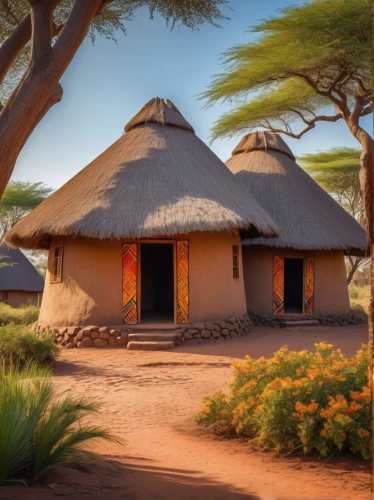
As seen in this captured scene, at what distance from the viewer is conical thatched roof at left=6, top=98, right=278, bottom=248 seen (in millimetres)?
11148

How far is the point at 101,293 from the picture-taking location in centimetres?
1163

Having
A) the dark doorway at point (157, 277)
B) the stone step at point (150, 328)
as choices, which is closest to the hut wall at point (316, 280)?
the dark doorway at point (157, 277)

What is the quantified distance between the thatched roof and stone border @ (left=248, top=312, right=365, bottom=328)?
12.4m

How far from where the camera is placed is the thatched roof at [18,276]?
2356cm

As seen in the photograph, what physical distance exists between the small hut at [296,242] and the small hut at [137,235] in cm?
203

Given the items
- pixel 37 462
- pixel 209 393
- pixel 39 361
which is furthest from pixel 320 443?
pixel 39 361

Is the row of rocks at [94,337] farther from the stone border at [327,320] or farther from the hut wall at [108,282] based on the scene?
the stone border at [327,320]

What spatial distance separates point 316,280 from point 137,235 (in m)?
6.43

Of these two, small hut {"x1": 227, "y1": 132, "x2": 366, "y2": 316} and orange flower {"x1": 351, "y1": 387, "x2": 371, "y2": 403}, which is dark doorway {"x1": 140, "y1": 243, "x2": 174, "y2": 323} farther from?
orange flower {"x1": 351, "y1": 387, "x2": 371, "y2": 403}

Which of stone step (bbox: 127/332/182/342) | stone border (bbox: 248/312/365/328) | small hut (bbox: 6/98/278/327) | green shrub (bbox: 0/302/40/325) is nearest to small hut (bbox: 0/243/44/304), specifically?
green shrub (bbox: 0/302/40/325)

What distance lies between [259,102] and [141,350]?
28.0 ft

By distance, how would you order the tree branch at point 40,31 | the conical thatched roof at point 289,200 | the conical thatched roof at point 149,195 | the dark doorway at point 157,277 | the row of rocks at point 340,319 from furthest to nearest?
the dark doorway at point 157,277
the row of rocks at point 340,319
the conical thatched roof at point 289,200
the conical thatched roof at point 149,195
the tree branch at point 40,31

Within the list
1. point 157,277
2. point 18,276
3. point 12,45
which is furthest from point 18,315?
point 12,45

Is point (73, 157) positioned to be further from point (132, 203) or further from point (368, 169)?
point (368, 169)
